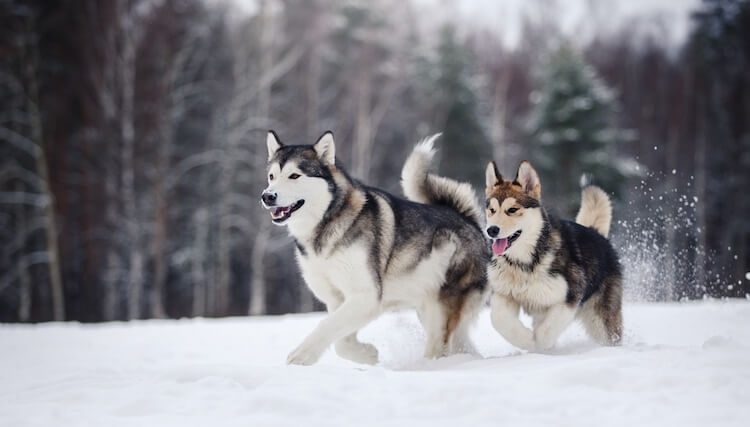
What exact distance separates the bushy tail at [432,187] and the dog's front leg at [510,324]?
3.21 feet

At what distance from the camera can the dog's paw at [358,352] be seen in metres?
5.05

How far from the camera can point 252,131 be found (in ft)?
63.6

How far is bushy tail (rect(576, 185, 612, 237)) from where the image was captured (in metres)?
5.89

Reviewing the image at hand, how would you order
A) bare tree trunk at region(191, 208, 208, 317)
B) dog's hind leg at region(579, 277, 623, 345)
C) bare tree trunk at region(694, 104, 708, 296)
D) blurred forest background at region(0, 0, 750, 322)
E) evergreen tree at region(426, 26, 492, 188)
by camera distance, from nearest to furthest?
dog's hind leg at region(579, 277, 623, 345) → blurred forest background at region(0, 0, 750, 322) → bare tree trunk at region(191, 208, 208, 317) → evergreen tree at region(426, 26, 492, 188) → bare tree trunk at region(694, 104, 708, 296)

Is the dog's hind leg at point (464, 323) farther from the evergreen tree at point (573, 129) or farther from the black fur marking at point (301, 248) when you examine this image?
the evergreen tree at point (573, 129)

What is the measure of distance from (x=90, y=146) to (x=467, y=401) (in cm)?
1631

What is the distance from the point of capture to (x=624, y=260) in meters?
7.11

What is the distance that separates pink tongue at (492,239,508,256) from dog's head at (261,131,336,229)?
126 cm

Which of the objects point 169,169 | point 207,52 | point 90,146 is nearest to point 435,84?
point 207,52

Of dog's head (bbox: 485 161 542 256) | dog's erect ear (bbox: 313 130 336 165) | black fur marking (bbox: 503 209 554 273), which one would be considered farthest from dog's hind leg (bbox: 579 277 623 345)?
dog's erect ear (bbox: 313 130 336 165)

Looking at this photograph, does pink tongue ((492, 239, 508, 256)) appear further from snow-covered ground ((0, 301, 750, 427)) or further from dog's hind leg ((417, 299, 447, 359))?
snow-covered ground ((0, 301, 750, 427))

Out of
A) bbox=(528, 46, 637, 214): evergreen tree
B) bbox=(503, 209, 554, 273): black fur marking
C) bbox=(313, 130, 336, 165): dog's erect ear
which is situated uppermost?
bbox=(528, 46, 637, 214): evergreen tree

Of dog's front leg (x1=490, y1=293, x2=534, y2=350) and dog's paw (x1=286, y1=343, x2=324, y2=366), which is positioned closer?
dog's paw (x1=286, y1=343, x2=324, y2=366)

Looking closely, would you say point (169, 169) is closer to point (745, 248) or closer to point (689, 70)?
point (745, 248)
